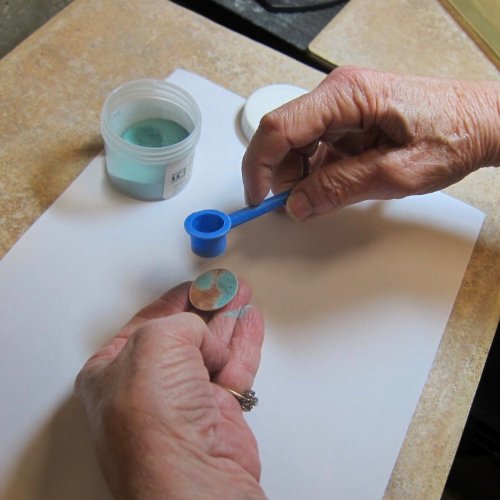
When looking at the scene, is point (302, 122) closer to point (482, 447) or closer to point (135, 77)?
point (135, 77)

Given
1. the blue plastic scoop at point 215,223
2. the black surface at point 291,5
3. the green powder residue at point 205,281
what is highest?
the black surface at point 291,5

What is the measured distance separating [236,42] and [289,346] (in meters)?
0.56

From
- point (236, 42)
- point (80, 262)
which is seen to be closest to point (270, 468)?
point (80, 262)

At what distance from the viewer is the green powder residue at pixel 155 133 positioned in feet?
2.53

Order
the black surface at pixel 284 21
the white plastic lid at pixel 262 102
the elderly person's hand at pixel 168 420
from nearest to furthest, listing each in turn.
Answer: the elderly person's hand at pixel 168 420
the white plastic lid at pixel 262 102
the black surface at pixel 284 21

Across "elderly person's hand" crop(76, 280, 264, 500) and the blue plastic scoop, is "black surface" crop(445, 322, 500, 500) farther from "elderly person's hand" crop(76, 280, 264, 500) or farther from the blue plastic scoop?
"elderly person's hand" crop(76, 280, 264, 500)

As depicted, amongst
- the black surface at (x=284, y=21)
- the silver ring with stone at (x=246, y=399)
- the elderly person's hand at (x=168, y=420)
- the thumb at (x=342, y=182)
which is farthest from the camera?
the black surface at (x=284, y=21)

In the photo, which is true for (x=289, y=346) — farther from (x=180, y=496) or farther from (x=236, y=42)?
(x=236, y=42)

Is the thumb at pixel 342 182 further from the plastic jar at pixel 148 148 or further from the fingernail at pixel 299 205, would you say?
the plastic jar at pixel 148 148

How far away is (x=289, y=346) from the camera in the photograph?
2.26 feet

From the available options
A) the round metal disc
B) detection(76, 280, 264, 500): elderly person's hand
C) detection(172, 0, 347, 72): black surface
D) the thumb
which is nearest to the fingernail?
the thumb

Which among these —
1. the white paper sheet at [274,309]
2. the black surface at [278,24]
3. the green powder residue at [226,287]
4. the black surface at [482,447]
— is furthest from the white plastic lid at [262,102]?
the black surface at [482,447]

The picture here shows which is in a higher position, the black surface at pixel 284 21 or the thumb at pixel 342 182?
the black surface at pixel 284 21

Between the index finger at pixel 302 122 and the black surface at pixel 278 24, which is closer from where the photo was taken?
the index finger at pixel 302 122
